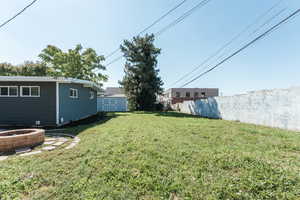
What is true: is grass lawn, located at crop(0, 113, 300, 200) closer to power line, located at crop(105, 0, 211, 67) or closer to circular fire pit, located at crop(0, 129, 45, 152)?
circular fire pit, located at crop(0, 129, 45, 152)

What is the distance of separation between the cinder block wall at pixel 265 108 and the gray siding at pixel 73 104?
412 inches

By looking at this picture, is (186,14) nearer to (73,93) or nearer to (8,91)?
(73,93)

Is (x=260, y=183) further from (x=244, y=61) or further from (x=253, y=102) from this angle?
(x=244, y=61)

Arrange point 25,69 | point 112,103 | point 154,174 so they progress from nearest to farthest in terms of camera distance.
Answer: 1. point 154,174
2. point 112,103
3. point 25,69

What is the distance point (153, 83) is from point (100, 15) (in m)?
10.8

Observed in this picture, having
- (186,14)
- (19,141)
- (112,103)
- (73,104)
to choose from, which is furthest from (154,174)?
(112,103)

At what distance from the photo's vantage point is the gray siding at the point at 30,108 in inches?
296

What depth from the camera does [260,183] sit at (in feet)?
7.13

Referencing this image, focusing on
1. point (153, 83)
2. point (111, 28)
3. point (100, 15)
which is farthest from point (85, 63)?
point (100, 15)

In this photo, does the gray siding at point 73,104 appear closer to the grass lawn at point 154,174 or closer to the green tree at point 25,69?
the grass lawn at point 154,174

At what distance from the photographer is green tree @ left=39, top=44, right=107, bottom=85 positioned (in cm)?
1986

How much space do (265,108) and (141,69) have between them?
12.8 m

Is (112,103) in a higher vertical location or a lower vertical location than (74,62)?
lower

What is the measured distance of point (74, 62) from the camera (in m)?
19.9
